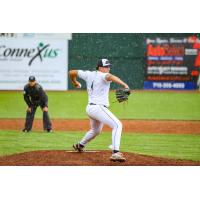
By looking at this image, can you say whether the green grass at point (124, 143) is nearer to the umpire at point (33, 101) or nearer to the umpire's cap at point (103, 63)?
the umpire at point (33, 101)

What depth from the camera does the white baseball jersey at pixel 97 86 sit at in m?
7.55

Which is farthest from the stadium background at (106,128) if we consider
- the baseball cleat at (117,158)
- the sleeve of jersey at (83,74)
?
the sleeve of jersey at (83,74)

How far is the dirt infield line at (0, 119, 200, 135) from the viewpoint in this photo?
7.94 metres

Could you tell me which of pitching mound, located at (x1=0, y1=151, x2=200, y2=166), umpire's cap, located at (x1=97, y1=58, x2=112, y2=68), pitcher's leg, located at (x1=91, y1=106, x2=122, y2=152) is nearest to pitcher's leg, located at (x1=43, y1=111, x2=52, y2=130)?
pitching mound, located at (x1=0, y1=151, x2=200, y2=166)

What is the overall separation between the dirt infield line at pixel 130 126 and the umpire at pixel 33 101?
0.11m

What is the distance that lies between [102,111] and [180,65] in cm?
150

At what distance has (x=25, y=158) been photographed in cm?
761

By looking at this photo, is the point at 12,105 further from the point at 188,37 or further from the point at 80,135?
the point at 188,37

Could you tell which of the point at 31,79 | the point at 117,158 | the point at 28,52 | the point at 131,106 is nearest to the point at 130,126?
the point at 131,106

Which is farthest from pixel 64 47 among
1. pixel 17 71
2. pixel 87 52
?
pixel 17 71

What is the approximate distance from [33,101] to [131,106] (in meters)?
1.37

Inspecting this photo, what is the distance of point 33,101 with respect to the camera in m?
8.32

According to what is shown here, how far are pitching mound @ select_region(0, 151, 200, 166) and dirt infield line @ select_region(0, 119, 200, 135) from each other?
51cm

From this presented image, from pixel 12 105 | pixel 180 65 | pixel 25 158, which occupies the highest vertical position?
pixel 180 65
